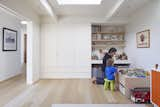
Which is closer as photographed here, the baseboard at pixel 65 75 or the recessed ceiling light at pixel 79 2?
the recessed ceiling light at pixel 79 2

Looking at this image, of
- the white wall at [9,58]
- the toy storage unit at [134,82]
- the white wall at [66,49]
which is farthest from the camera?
the white wall at [66,49]

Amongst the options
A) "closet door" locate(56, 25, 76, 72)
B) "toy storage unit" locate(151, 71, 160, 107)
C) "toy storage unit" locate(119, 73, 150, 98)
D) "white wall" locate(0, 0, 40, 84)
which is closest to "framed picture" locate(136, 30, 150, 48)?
"toy storage unit" locate(119, 73, 150, 98)

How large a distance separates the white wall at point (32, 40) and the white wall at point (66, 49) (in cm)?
39

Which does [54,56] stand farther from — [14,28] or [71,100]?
[71,100]

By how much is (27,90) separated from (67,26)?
10.2 feet

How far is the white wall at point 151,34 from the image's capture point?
4.66 metres

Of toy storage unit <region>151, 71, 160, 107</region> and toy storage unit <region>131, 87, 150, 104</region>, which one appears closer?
toy storage unit <region>151, 71, 160, 107</region>

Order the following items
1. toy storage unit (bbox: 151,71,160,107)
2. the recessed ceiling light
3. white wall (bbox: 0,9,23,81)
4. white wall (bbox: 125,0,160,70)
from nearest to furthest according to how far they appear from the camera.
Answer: toy storage unit (bbox: 151,71,160,107) < white wall (bbox: 125,0,160,70) < the recessed ceiling light < white wall (bbox: 0,9,23,81)

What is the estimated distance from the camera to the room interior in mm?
4750

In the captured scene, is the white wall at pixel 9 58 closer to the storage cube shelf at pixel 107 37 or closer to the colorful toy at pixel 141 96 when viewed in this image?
the storage cube shelf at pixel 107 37

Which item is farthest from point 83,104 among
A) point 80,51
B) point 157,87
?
point 80,51

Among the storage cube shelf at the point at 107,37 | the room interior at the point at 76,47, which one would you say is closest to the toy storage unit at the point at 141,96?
the room interior at the point at 76,47

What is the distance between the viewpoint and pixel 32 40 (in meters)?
6.38

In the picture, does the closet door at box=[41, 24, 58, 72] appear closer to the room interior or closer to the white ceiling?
the room interior
